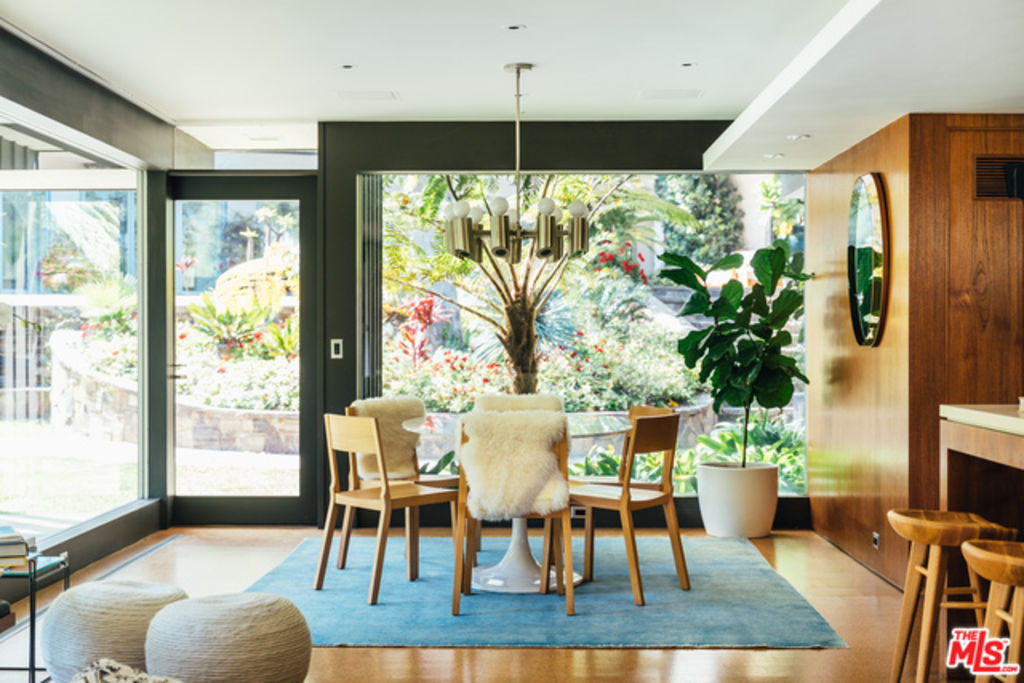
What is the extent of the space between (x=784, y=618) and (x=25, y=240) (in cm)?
406

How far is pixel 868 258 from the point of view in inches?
191

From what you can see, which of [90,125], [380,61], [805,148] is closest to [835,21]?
[805,148]

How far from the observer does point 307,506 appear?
618 centimetres

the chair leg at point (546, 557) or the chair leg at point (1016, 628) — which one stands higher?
the chair leg at point (1016, 628)

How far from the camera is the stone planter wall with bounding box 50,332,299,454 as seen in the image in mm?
4918

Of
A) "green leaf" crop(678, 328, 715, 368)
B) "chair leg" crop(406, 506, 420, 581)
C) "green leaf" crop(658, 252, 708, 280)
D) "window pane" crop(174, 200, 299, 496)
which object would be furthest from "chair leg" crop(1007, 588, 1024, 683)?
"window pane" crop(174, 200, 299, 496)

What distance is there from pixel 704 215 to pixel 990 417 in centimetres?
328

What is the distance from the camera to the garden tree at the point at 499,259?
612 centimetres

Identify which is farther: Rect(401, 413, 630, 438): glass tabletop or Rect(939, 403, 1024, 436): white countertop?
Rect(401, 413, 630, 438): glass tabletop

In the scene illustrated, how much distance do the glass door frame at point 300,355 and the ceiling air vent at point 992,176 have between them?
156 inches

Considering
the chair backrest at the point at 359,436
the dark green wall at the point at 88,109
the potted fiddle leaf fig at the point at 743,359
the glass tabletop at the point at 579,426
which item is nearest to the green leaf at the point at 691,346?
the potted fiddle leaf fig at the point at 743,359

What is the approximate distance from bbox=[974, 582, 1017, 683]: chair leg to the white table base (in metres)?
2.13

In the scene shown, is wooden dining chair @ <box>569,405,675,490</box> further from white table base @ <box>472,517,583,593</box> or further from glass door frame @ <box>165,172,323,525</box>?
glass door frame @ <box>165,172,323,525</box>

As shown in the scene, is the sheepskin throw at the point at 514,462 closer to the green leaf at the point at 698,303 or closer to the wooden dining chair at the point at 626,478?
the wooden dining chair at the point at 626,478
